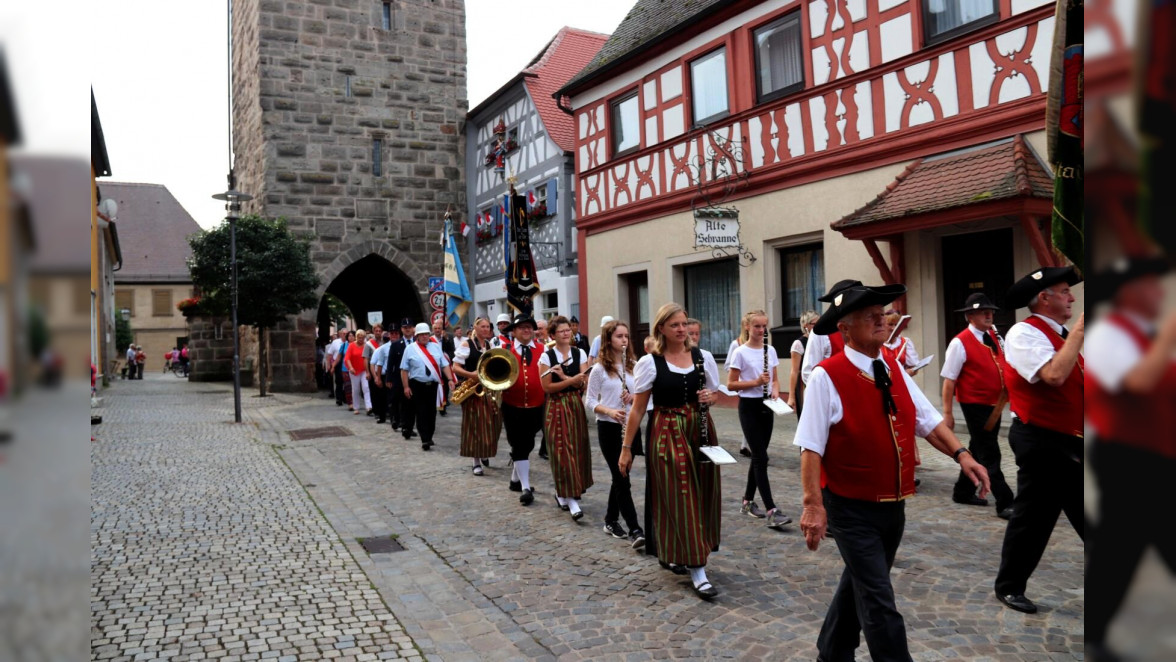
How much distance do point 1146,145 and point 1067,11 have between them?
7.17 feet

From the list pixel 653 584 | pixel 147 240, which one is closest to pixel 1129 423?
pixel 653 584

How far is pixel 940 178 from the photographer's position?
37.2 ft

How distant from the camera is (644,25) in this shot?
1864 cm

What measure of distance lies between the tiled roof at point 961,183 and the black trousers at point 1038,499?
593 cm

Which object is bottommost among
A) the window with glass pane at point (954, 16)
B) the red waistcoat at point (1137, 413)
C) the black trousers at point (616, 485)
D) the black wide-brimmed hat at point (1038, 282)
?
the black trousers at point (616, 485)

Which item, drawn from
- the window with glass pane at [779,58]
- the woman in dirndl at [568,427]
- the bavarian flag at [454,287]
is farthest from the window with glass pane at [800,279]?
the bavarian flag at [454,287]

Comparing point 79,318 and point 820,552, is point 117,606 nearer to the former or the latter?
point 820,552

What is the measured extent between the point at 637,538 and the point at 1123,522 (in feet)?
19.3

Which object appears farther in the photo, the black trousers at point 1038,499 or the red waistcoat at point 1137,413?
the black trousers at point 1038,499

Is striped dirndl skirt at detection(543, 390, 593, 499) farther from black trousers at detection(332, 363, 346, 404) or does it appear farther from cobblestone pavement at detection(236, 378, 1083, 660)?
black trousers at detection(332, 363, 346, 404)

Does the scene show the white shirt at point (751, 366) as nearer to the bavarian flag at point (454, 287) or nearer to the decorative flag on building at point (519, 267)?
the decorative flag on building at point (519, 267)

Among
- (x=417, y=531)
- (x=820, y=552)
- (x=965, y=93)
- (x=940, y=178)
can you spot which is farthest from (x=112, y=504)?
(x=965, y=93)

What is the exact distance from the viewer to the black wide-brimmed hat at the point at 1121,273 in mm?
618

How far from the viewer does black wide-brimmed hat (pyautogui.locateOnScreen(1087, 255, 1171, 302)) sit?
0.62 meters
